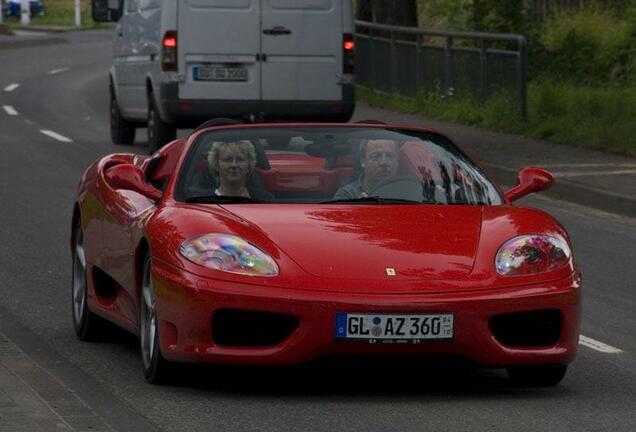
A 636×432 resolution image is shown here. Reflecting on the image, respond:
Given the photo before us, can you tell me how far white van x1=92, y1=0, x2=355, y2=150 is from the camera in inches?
861

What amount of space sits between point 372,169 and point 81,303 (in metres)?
1.81

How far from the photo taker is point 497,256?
8.16m

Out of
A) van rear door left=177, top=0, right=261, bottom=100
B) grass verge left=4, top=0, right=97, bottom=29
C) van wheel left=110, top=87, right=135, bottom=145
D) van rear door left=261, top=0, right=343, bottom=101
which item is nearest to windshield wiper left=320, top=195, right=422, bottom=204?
van rear door left=177, top=0, right=261, bottom=100

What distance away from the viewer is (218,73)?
22.1m

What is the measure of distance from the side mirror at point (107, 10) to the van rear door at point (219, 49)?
3048 millimetres

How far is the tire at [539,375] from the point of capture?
8391mm

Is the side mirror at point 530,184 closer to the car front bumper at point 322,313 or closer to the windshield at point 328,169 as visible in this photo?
the windshield at point 328,169

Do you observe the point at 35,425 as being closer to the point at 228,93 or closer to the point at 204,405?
the point at 204,405

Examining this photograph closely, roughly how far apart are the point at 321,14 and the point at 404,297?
570 inches

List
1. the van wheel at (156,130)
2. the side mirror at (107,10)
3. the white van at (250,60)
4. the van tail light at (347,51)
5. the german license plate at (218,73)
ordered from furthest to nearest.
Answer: the side mirror at (107,10), the van wheel at (156,130), the van tail light at (347,51), the german license plate at (218,73), the white van at (250,60)

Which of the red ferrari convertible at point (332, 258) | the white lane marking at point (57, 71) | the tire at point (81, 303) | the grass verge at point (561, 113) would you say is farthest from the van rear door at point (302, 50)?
the white lane marking at point (57, 71)

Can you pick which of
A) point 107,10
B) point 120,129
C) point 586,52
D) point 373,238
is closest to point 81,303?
point 373,238

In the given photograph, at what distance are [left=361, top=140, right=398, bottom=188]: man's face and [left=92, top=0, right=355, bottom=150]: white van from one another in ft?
41.5

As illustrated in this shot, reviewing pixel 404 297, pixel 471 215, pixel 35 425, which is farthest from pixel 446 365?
pixel 35 425
